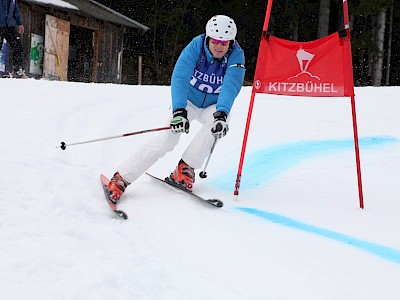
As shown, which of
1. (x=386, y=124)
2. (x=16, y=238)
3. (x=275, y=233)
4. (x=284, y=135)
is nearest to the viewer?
(x=16, y=238)

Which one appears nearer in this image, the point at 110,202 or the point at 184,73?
the point at 110,202

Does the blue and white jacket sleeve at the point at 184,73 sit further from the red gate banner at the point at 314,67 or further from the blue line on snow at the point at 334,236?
the blue line on snow at the point at 334,236

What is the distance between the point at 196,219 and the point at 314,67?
5.61 ft

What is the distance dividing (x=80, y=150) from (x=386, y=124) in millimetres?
4500

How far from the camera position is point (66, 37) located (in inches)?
680

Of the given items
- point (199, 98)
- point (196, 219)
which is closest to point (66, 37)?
point (199, 98)

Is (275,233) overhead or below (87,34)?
below

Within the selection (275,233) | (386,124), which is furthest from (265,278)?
(386,124)

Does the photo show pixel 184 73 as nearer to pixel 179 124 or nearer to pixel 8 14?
pixel 179 124

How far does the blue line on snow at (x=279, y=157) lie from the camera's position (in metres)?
5.11

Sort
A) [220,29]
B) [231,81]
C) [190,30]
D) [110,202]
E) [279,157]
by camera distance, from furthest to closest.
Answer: [190,30] < [279,157] < [231,81] < [220,29] < [110,202]

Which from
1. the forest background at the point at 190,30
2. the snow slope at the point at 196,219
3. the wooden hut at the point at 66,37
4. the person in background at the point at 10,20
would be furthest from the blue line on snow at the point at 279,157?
the forest background at the point at 190,30

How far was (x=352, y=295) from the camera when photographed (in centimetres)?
270

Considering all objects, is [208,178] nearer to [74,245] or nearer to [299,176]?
[299,176]
